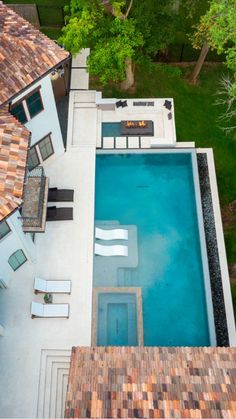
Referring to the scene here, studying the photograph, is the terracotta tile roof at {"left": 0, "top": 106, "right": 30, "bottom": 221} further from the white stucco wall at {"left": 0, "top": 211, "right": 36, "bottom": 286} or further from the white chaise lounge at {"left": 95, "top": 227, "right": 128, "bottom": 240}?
the white chaise lounge at {"left": 95, "top": 227, "right": 128, "bottom": 240}

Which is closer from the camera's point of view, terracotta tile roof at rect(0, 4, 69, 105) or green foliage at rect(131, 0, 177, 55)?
terracotta tile roof at rect(0, 4, 69, 105)

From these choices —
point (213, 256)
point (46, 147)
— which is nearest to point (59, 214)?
point (46, 147)

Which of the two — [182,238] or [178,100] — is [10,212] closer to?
[182,238]

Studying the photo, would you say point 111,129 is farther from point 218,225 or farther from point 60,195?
point 218,225

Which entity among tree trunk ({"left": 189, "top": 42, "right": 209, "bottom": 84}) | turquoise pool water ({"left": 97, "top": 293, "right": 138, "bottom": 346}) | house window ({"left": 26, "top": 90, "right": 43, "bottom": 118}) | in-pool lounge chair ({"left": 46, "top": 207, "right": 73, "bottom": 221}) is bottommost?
turquoise pool water ({"left": 97, "top": 293, "right": 138, "bottom": 346})

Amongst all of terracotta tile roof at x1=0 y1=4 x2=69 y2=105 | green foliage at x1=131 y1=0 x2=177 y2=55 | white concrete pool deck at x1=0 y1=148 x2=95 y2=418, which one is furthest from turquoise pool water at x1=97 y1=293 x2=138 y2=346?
green foliage at x1=131 y1=0 x2=177 y2=55

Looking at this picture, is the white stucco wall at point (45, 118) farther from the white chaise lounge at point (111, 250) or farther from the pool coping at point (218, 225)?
the white chaise lounge at point (111, 250)
